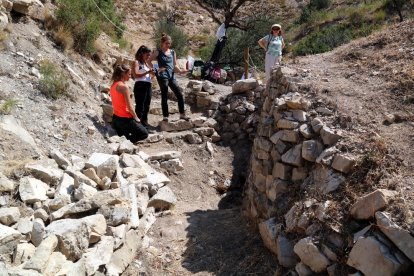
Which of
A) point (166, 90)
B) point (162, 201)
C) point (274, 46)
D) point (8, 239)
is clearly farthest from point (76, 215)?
point (274, 46)

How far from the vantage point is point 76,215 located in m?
4.60

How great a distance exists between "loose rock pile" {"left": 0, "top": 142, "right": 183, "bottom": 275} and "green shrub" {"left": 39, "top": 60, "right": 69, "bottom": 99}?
1528mm

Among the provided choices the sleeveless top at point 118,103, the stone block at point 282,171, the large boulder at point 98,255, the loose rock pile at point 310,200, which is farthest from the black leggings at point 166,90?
the large boulder at point 98,255

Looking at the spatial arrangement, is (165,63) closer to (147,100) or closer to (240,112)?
(147,100)

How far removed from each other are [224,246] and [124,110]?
289cm

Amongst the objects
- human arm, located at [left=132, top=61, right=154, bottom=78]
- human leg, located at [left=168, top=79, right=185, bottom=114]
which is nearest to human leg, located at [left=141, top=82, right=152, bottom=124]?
human arm, located at [left=132, top=61, right=154, bottom=78]

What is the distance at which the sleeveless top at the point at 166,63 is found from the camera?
762 cm

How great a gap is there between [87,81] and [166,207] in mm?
3393

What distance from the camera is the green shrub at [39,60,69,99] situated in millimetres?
6727

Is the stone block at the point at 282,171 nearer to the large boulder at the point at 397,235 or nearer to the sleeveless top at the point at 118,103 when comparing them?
the large boulder at the point at 397,235

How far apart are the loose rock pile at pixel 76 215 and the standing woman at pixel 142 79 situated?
5.32 feet

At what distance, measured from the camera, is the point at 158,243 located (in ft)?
17.0

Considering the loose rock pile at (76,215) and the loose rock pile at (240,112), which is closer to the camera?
the loose rock pile at (76,215)

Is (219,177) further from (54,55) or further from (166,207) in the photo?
(54,55)
